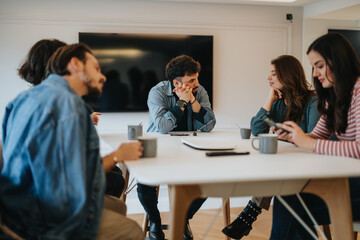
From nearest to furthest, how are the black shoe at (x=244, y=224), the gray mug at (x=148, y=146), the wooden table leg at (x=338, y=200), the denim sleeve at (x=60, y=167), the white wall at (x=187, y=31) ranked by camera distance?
the denim sleeve at (x=60, y=167) < the wooden table leg at (x=338, y=200) < the gray mug at (x=148, y=146) < the black shoe at (x=244, y=224) < the white wall at (x=187, y=31)

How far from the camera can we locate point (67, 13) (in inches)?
149

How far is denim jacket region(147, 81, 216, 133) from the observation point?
7.88 feet

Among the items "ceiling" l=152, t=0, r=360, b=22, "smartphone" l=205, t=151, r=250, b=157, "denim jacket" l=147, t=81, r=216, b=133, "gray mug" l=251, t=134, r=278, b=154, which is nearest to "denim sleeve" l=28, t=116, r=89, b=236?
"smartphone" l=205, t=151, r=250, b=157

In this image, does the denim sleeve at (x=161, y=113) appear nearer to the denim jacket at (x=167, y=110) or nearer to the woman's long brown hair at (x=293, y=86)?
the denim jacket at (x=167, y=110)

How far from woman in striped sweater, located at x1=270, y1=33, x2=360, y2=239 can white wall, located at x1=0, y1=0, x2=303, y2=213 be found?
204 centimetres

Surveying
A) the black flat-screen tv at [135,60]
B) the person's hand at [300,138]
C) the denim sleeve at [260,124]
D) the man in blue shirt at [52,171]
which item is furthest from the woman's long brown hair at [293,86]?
the black flat-screen tv at [135,60]

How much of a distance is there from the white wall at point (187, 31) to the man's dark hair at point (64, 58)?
2.38 meters

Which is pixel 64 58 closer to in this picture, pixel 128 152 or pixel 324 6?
pixel 128 152

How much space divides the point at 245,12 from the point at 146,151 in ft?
10.7

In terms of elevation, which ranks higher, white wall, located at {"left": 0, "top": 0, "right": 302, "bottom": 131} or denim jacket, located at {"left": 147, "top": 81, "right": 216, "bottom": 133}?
white wall, located at {"left": 0, "top": 0, "right": 302, "bottom": 131}

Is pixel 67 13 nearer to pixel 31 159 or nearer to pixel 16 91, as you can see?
pixel 16 91

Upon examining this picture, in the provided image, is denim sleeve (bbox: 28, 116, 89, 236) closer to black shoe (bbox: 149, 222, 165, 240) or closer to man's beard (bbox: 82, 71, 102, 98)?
man's beard (bbox: 82, 71, 102, 98)

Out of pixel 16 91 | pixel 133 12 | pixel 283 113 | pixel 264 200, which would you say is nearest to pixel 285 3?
pixel 133 12

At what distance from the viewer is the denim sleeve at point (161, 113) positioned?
2373 millimetres
